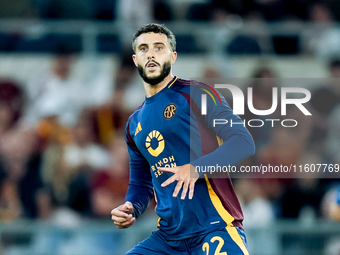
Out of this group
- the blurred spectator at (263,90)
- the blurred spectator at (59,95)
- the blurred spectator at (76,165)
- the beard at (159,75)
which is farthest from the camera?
the blurred spectator at (59,95)

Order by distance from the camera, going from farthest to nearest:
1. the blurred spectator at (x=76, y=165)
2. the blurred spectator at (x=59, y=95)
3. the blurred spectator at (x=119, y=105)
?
the blurred spectator at (x=59, y=95)
the blurred spectator at (x=119, y=105)
the blurred spectator at (x=76, y=165)

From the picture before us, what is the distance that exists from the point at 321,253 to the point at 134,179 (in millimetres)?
3318

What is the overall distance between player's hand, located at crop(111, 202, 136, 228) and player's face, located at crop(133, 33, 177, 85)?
109 cm

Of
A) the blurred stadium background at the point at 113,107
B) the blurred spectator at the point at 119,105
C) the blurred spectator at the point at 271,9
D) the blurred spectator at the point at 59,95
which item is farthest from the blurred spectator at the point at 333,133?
the blurred spectator at the point at 59,95

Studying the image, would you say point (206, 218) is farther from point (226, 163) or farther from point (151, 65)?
point (151, 65)

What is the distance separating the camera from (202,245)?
14.9 feet

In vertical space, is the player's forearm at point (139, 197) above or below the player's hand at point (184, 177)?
below

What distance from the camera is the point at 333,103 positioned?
931 centimetres

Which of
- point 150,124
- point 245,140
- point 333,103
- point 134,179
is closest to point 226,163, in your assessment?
point 245,140

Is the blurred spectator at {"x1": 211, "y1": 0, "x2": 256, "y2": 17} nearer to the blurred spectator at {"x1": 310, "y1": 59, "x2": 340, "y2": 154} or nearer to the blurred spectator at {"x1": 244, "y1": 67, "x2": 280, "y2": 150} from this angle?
the blurred spectator at {"x1": 244, "y1": 67, "x2": 280, "y2": 150}

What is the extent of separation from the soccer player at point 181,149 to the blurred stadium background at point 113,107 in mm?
2774

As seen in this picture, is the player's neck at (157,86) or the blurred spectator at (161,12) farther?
the blurred spectator at (161,12)

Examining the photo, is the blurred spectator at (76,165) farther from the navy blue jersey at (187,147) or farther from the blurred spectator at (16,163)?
the navy blue jersey at (187,147)

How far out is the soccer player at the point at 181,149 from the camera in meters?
4.50
